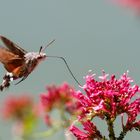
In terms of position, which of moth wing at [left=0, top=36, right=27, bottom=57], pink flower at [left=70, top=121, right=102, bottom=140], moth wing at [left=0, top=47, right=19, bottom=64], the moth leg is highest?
moth wing at [left=0, top=36, right=27, bottom=57]

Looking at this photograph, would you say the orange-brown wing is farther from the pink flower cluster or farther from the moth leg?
the pink flower cluster

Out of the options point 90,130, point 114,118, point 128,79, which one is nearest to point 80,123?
point 90,130

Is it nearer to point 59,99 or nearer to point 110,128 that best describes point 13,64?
point 59,99

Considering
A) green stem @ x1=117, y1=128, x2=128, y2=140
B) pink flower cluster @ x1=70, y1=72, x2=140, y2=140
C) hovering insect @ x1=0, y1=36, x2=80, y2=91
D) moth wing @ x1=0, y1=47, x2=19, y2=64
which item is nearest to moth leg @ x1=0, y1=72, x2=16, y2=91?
hovering insect @ x1=0, y1=36, x2=80, y2=91

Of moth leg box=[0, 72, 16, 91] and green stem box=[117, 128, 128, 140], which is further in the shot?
moth leg box=[0, 72, 16, 91]

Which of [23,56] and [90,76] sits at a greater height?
[23,56]

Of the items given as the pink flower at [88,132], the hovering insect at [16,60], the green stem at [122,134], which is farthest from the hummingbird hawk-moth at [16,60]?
the green stem at [122,134]

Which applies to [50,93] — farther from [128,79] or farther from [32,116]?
[128,79]
